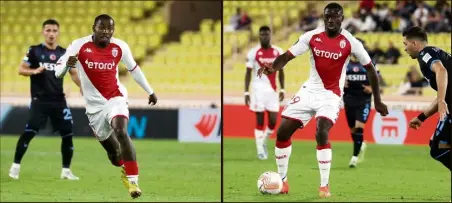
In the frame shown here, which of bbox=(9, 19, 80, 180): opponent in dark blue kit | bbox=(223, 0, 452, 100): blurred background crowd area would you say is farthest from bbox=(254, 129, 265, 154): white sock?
bbox=(223, 0, 452, 100): blurred background crowd area

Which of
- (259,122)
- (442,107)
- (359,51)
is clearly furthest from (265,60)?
(442,107)

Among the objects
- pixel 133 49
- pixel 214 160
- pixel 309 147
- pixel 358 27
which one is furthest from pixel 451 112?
pixel 133 49

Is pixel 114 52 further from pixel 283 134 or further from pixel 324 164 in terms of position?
pixel 324 164

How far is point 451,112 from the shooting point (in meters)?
7.16

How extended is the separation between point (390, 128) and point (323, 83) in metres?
8.44

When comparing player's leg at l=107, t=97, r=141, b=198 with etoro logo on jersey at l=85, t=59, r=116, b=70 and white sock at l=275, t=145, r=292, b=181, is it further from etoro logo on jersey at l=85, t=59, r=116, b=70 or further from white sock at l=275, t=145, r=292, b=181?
white sock at l=275, t=145, r=292, b=181

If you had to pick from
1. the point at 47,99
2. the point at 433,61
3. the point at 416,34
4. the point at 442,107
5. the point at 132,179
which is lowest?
the point at 132,179

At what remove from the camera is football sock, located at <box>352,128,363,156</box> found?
1170 centimetres

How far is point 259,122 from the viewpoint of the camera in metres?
12.8

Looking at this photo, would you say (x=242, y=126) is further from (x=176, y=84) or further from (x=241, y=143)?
(x=176, y=84)

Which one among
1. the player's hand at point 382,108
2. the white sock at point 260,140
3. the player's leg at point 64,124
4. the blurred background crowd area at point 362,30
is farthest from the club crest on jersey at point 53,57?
the blurred background crowd area at point 362,30

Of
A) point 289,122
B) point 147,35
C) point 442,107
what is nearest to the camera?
point 442,107

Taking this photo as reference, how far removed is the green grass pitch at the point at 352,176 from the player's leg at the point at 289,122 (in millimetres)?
389

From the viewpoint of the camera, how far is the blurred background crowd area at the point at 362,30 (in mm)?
18859
